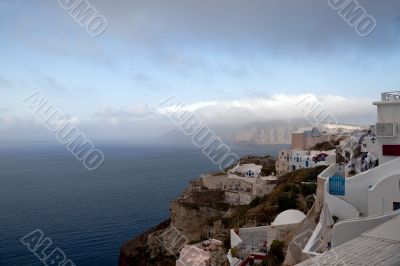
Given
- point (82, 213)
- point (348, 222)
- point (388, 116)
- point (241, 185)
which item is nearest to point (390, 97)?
point (388, 116)

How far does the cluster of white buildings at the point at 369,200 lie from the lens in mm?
8948

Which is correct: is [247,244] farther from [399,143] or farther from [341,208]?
[399,143]

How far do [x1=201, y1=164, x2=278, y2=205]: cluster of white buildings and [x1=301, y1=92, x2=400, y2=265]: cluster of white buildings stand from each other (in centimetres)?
1868

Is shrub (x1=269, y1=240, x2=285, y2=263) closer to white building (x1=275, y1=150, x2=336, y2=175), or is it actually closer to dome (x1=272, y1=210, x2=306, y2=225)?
dome (x1=272, y1=210, x2=306, y2=225)

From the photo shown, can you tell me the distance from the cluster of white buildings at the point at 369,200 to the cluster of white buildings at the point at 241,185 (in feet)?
61.3

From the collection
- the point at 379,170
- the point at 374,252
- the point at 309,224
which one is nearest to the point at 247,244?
the point at 309,224

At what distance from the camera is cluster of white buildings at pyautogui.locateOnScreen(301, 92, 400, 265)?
8948 mm

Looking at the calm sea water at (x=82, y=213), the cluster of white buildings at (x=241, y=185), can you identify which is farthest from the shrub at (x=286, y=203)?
the calm sea water at (x=82, y=213)

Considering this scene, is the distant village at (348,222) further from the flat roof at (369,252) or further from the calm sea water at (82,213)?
the calm sea water at (82,213)

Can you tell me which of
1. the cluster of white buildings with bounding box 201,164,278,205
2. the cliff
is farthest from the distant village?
the cluster of white buildings with bounding box 201,164,278,205

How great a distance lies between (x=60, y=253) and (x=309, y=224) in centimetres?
2891

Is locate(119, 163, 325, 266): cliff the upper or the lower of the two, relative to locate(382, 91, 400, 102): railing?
lower

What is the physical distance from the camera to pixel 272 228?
58.4 feet

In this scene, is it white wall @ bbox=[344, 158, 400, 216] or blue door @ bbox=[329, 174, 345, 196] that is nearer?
white wall @ bbox=[344, 158, 400, 216]
